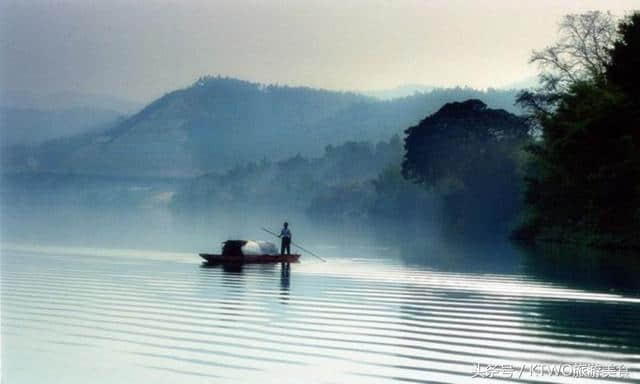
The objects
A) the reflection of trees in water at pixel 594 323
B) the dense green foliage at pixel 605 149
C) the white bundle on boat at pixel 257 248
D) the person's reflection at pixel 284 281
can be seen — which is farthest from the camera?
the dense green foliage at pixel 605 149

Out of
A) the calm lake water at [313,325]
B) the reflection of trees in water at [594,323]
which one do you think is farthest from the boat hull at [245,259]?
the reflection of trees in water at [594,323]

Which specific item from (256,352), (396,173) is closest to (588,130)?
(256,352)

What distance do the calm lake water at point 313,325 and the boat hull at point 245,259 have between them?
1.45 meters

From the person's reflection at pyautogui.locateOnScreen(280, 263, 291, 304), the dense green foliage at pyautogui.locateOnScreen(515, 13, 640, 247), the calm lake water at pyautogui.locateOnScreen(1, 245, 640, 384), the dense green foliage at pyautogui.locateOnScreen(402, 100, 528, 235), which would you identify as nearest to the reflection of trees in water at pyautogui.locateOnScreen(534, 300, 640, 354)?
the calm lake water at pyautogui.locateOnScreen(1, 245, 640, 384)

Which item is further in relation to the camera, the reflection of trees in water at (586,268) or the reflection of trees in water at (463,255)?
the reflection of trees in water at (463,255)

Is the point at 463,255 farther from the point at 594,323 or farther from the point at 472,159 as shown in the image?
the point at 472,159

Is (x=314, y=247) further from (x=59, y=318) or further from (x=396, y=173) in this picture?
(x=396, y=173)

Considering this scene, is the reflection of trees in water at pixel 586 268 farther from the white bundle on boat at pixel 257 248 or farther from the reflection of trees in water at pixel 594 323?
the white bundle on boat at pixel 257 248

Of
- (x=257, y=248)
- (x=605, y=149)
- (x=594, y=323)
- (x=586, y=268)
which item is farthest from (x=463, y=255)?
(x=594, y=323)

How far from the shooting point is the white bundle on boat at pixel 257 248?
39188 mm

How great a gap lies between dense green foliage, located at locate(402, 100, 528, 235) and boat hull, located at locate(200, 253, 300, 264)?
156ft

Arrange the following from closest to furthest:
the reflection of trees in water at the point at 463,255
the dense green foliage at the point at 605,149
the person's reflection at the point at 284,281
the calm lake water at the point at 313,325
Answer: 1. the calm lake water at the point at 313,325
2. the person's reflection at the point at 284,281
3. the reflection of trees in water at the point at 463,255
4. the dense green foliage at the point at 605,149

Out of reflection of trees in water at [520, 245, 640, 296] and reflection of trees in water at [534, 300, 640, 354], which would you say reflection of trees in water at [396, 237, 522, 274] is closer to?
reflection of trees in water at [520, 245, 640, 296]

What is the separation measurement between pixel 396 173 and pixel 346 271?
101655mm
